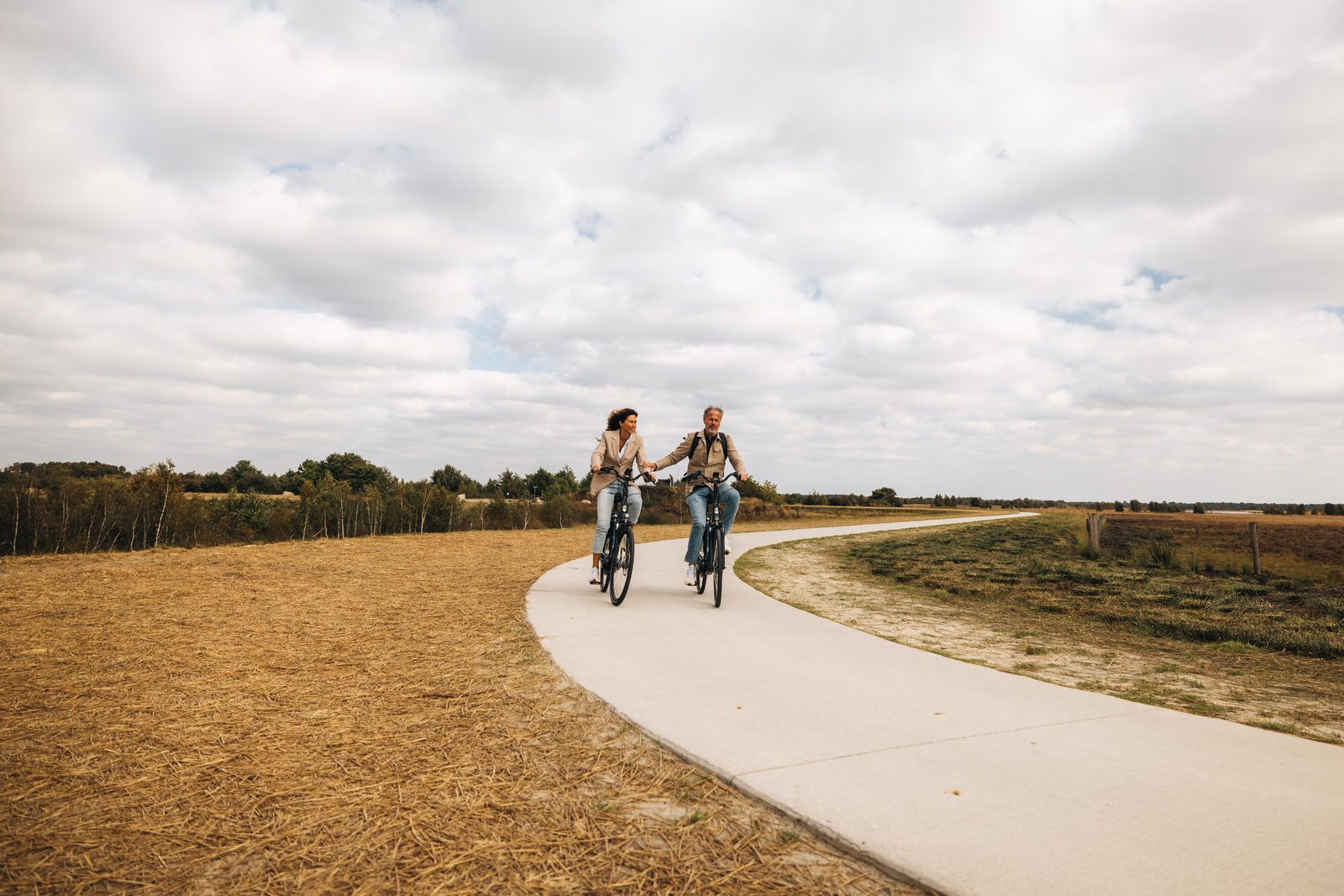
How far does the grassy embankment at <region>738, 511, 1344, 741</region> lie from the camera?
4809 mm

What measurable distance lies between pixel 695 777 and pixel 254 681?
2984mm

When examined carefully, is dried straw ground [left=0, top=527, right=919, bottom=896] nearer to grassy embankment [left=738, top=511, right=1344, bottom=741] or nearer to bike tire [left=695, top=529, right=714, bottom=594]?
bike tire [left=695, top=529, right=714, bottom=594]

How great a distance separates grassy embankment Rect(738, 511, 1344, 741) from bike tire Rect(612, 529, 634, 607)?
2.17m

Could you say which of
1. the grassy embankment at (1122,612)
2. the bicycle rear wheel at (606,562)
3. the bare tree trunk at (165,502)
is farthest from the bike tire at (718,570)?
the bare tree trunk at (165,502)

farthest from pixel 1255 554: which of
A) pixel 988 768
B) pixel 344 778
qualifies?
pixel 344 778

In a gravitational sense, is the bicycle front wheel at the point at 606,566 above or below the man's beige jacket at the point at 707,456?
below

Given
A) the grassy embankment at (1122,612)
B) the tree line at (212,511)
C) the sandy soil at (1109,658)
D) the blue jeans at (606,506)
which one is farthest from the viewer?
the tree line at (212,511)

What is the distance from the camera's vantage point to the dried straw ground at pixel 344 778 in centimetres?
215

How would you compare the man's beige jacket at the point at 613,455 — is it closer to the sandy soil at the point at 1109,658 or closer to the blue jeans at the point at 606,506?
the blue jeans at the point at 606,506

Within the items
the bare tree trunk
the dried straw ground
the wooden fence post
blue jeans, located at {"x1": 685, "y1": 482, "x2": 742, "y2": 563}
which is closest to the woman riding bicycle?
blue jeans, located at {"x1": 685, "y1": 482, "x2": 742, "y2": 563}

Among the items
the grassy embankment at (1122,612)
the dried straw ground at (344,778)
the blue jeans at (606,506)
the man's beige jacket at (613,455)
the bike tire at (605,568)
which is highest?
the man's beige jacket at (613,455)

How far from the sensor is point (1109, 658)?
19.0 feet

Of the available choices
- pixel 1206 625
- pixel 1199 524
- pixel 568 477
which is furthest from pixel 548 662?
pixel 568 477

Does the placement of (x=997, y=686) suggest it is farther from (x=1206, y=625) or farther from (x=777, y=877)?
(x=1206, y=625)
